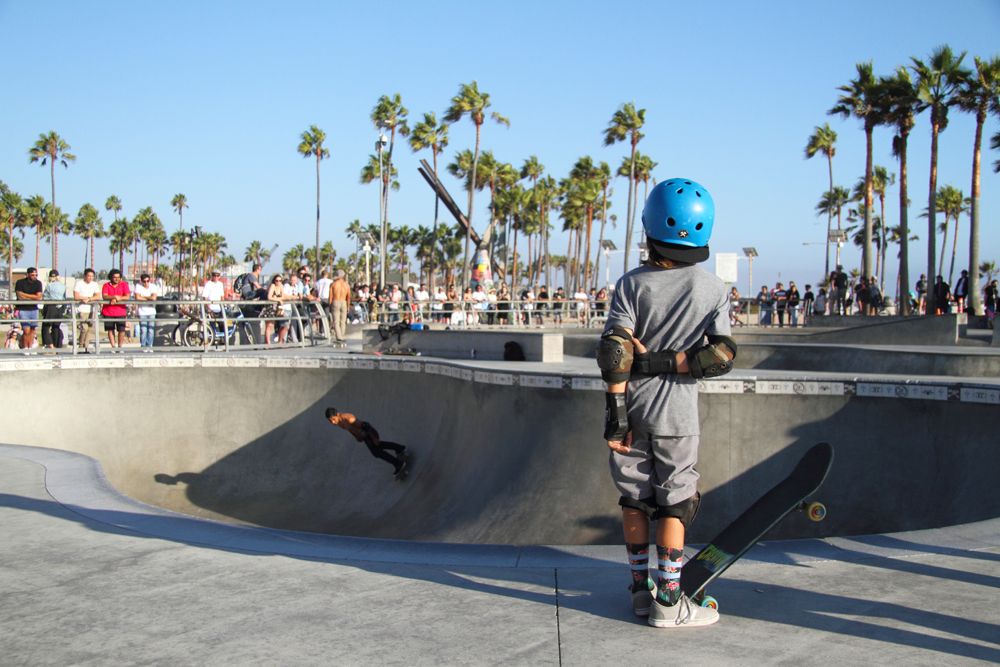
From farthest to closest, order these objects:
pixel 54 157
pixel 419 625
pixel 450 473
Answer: pixel 54 157 → pixel 450 473 → pixel 419 625

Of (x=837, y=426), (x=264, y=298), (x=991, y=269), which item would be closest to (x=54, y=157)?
(x=264, y=298)

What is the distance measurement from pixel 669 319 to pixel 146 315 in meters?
17.1

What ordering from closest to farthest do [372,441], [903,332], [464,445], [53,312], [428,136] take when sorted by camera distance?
1. [464,445]
2. [372,441]
3. [53,312]
4. [903,332]
5. [428,136]

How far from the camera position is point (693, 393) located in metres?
4.00

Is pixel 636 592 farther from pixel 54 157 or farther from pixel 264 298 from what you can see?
pixel 54 157

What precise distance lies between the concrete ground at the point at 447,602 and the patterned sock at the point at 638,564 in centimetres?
18

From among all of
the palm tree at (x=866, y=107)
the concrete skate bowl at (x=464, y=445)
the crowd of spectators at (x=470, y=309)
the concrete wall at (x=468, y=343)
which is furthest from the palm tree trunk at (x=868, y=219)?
the concrete skate bowl at (x=464, y=445)

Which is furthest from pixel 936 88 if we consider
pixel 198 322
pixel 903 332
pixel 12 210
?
pixel 12 210

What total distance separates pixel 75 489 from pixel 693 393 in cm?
536

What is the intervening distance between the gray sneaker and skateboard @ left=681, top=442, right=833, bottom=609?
0.08m

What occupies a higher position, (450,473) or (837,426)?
(837,426)

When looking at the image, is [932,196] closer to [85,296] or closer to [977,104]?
[977,104]

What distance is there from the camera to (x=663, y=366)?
3.91 meters

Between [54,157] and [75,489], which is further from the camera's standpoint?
[54,157]
